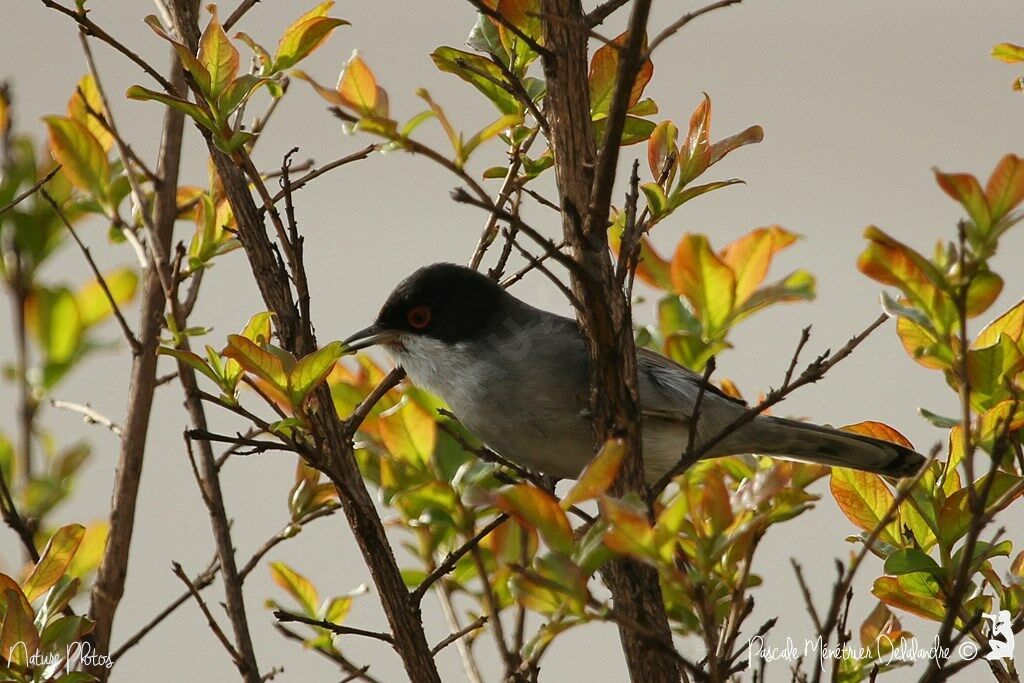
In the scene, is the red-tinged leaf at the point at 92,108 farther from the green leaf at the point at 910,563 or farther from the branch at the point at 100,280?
the green leaf at the point at 910,563

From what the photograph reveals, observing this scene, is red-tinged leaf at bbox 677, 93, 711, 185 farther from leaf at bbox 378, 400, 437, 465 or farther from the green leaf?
the green leaf

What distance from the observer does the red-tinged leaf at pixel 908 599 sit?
2131mm

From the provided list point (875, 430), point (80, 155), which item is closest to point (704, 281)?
point (875, 430)

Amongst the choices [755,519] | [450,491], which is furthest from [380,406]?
[755,519]

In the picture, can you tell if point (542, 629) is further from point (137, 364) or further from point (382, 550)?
point (137, 364)

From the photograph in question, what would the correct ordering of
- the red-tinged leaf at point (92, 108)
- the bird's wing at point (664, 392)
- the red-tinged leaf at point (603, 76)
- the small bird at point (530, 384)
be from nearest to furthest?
the red-tinged leaf at point (603, 76) → the red-tinged leaf at point (92, 108) → the small bird at point (530, 384) → the bird's wing at point (664, 392)

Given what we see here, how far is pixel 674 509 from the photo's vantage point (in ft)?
4.91

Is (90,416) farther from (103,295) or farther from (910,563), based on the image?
(910,563)

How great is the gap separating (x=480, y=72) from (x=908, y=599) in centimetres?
132

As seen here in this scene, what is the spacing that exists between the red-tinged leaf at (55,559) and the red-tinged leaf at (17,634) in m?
0.13

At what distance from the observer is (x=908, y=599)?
2141 mm

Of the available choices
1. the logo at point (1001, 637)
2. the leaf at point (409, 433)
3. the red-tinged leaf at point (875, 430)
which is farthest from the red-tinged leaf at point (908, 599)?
the leaf at point (409, 433)

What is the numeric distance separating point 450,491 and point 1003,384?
106 cm

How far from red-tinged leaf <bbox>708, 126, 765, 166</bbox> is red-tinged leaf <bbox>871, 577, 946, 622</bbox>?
0.90 meters
